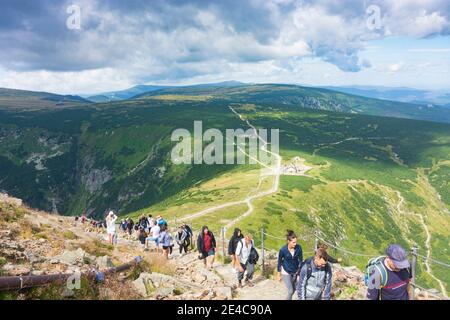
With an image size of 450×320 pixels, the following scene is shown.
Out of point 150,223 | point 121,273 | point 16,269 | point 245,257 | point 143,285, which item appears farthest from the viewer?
point 150,223

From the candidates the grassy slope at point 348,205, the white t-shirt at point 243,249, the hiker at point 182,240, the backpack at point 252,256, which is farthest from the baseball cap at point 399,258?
the grassy slope at point 348,205

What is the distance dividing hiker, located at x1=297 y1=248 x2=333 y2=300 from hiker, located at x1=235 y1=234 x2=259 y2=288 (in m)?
7.22

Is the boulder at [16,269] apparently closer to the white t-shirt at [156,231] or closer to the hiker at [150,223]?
the white t-shirt at [156,231]

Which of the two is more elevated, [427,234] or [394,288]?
[394,288]

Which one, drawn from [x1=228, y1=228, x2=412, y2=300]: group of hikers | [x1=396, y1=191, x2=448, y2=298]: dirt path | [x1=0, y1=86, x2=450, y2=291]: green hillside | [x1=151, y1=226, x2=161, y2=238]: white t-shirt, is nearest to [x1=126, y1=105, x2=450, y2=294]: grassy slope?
[x1=0, y1=86, x2=450, y2=291]: green hillside

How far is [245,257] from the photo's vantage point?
19.2 metres

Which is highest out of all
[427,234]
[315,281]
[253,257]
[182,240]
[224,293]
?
[315,281]

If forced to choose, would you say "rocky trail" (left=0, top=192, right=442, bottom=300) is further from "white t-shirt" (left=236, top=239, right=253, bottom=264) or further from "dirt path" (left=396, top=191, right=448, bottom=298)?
"dirt path" (left=396, top=191, right=448, bottom=298)

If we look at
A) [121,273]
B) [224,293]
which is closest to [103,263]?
[121,273]

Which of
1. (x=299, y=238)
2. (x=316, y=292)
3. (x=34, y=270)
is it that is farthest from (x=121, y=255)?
(x=299, y=238)

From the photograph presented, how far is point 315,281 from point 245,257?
25.2ft

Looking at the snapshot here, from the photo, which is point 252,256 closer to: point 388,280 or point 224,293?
point 224,293

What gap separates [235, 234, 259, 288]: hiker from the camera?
19.2m
